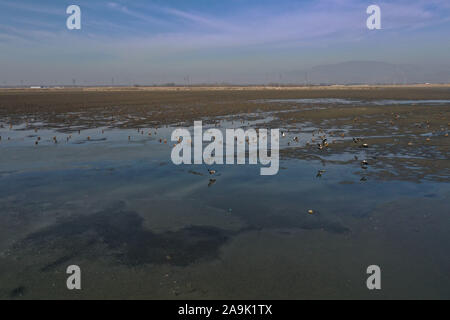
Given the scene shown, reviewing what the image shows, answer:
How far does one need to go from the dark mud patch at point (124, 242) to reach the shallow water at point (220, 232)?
0.08 feet

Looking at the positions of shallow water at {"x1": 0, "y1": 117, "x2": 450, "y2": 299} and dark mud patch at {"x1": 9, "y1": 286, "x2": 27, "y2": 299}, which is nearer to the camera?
dark mud patch at {"x1": 9, "y1": 286, "x2": 27, "y2": 299}

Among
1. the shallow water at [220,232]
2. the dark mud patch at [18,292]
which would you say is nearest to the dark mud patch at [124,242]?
the shallow water at [220,232]

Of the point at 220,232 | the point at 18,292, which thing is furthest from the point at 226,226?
the point at 18,292

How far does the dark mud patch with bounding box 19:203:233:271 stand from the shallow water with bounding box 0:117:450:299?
3cm

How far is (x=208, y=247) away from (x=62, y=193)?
6.35 meters

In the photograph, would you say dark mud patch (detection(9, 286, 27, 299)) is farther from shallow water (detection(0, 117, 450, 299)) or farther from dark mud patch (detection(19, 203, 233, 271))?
dark mud patch (detection(19, 203, 233, 271))

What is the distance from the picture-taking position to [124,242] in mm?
8094

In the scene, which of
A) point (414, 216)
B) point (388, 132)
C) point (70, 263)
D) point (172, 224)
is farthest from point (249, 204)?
point (388, 132)

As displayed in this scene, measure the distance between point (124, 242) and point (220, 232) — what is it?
2.36 m

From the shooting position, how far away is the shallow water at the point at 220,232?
644 cm

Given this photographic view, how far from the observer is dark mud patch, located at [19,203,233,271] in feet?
24.3

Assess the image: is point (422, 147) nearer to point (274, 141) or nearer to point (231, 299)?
point (274, 141)

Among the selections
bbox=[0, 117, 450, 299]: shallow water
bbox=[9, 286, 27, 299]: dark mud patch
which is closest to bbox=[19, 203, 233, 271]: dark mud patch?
bbox=[0, 117, 450, 299]: shallow water

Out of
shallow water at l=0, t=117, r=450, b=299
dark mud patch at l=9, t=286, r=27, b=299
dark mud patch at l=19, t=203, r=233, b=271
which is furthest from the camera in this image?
dark mud patch at l=19, t=203, r=233, b=271
